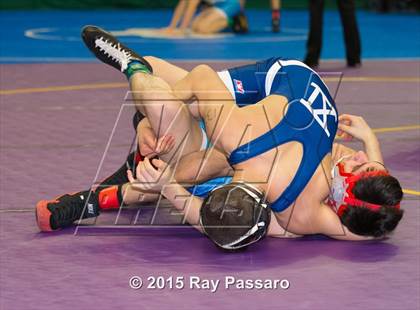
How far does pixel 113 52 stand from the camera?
18.1 feet

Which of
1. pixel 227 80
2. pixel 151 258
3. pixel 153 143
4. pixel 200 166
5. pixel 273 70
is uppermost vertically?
pixel 273 70

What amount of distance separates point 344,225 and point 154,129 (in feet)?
3.32

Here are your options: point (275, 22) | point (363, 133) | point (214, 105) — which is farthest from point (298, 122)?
point (275, 22)

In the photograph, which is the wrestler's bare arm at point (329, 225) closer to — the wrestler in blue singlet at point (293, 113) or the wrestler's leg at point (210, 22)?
the wrestler in blue singlet at point (293, 113)

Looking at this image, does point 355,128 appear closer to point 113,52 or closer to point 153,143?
point 153,143

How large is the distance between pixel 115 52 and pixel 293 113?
1183mm

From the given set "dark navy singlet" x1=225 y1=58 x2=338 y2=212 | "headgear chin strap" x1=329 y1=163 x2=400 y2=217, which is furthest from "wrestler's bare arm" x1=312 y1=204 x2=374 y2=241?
"dark navy singlet" x1=225 y1=58 x2=338 y2=212

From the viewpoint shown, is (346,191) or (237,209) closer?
(237,209)

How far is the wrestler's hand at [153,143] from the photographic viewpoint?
492 centimetres

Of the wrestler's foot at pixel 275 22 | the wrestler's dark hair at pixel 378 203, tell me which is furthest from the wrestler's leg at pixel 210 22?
the wrestler's dark hair at pixel 378 203

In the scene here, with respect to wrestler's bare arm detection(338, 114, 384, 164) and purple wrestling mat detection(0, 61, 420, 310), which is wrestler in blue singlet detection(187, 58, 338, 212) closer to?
wrestler's bare arm detection(338, 114, 384, 164)

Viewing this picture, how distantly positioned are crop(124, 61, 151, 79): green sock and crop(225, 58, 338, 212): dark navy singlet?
1.88ft

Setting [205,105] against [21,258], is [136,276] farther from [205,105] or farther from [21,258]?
[205,105]

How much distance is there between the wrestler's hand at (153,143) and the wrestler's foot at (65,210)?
364mm
